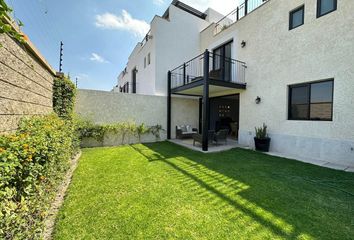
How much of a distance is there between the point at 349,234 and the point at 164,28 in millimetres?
12276

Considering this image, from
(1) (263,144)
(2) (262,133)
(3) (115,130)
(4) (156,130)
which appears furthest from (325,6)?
(3) (115,130)

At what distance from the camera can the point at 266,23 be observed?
814 centimetres

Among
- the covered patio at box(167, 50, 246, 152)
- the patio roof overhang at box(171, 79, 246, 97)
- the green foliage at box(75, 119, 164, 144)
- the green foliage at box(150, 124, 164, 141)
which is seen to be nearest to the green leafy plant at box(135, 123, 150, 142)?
the green foliage at box(75, 119, 164, 144)

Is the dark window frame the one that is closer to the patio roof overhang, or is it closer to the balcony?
the balcony

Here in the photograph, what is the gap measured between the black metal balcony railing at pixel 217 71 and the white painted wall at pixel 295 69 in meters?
0.47

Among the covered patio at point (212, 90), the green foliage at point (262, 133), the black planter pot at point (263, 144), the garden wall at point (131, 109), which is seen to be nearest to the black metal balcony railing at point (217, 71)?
the covered patio at point (212, 90)

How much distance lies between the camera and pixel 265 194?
12.3 ft

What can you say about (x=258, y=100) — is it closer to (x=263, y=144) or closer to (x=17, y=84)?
(x=263, y=144)

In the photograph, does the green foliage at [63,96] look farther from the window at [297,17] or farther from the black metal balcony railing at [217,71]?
the window at [297,17]

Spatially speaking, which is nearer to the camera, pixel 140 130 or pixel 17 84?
pixel 17 84

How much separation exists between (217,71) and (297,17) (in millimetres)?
4626

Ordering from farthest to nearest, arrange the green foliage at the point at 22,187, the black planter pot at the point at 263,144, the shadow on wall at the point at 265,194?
the black planter pot at the point at 263,144 < the shadow on wall at the point at 265,194 < the green foliage at the point at 22,187

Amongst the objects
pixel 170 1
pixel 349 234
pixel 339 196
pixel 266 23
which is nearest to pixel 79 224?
pixel 349 234

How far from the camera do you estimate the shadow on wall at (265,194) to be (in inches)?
107
